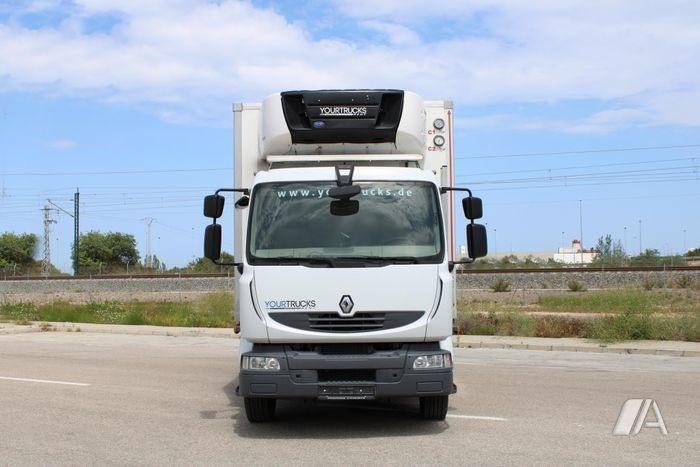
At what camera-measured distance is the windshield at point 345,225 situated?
853cm

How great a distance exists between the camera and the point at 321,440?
8.55 metres

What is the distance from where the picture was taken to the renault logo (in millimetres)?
8180

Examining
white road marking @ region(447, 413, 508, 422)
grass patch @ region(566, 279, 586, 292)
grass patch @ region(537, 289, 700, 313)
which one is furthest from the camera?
grass patch @ region(566, 279, 586, 292)

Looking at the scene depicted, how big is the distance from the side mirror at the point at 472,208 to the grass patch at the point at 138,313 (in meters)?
17.3

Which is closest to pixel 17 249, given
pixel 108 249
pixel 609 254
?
pixel 108 249

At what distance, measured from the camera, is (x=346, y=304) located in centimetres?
819

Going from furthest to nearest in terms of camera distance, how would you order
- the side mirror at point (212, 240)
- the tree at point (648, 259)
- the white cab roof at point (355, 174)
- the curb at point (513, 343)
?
the tree at point (648, 259)
the curb at point (513, 343)
the side mirror at point (212, 240)
the white cab roof at point (355, 174)

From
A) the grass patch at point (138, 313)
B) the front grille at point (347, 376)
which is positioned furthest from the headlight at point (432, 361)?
the grass patch at point (138, 313)

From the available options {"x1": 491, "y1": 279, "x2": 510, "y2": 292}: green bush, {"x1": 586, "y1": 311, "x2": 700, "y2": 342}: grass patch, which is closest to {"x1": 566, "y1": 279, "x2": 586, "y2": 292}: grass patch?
{"x1": 491, "y1": 279, "x2": 510, "y2": 292}: green bush

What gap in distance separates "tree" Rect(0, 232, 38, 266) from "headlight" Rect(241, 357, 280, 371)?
99.7 m

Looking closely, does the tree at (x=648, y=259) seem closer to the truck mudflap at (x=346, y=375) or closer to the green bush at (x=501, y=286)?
the green bush at (x=501, y=286)

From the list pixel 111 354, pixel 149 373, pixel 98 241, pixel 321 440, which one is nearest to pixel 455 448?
pixel 321 440

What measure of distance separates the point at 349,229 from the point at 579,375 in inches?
263

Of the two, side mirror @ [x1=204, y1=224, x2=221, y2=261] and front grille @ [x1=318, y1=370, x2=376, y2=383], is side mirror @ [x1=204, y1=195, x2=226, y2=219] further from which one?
front grille @ [x1=318, y1=370, x2=376, y2=383]
